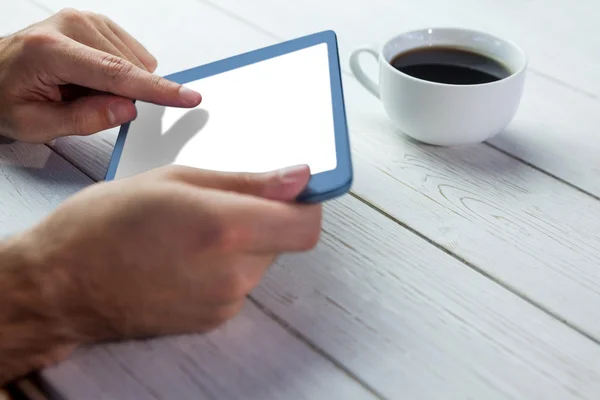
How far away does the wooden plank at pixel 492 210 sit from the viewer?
1.66 feet

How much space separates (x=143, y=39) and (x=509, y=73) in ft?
1.57

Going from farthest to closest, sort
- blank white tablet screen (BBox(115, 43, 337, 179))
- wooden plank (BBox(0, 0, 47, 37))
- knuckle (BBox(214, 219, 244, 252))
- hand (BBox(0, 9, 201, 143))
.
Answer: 1. wooden plank (BBox(0, 0, 47, 37))
2. hand (BBox(0, 9, 201, 143))
3. blank white tablet screen (BBox(115, 43, 337, 179))
4. knuckle (BBox(214, 219, 244, 252))

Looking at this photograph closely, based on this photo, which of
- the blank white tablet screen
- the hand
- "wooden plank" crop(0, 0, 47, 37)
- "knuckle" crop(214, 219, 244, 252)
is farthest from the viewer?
"wooden plank" crop(0, 0, 47, 37)

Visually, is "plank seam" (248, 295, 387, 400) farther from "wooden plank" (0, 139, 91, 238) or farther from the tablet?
"wooden plank" (0, 139, 91, 238)

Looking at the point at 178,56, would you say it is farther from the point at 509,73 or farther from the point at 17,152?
the point at 509,73

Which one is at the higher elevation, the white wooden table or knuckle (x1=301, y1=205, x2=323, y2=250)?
knuckle (x1=301, y1=205, x2=323, y2=250)

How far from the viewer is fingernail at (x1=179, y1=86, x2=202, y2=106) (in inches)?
24.3

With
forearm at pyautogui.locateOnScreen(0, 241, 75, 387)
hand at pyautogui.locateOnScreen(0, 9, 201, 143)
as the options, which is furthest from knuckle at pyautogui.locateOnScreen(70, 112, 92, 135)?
forearm at pyautogui.locateOnScreen(0, 241, 75, 387)

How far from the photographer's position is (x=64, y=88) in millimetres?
698

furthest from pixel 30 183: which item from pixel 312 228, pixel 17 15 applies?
pixel 17 15

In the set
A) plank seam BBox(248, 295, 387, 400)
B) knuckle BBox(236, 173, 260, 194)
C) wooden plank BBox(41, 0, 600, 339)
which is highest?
knuckle BBox(236, 173, 260, 194)

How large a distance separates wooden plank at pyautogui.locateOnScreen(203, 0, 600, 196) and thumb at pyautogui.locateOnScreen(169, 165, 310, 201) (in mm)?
291

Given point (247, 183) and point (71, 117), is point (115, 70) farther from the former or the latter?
point (247, 183)

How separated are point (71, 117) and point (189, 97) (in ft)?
0.43
